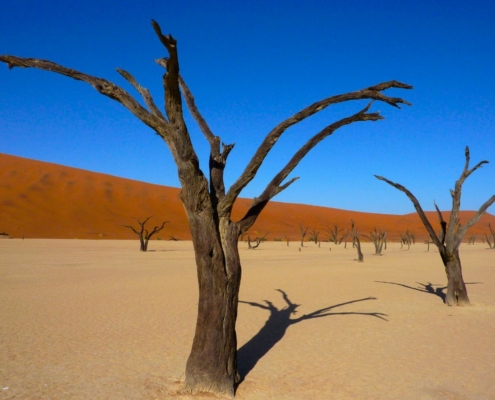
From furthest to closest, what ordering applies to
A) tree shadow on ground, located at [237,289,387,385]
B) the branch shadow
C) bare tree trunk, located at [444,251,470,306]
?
the branch shadow < bare tree trunk, located at [444,251,470,306] < tree shadow on ground, located at [237,289,387,385]

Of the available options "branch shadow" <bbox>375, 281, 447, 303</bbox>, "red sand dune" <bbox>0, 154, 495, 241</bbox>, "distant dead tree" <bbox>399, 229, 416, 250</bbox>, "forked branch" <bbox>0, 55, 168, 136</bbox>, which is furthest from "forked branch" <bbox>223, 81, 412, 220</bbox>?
"red sand dune" <bbox>0, 154, 495, 241</bbox>

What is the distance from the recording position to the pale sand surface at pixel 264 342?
16.9 ft

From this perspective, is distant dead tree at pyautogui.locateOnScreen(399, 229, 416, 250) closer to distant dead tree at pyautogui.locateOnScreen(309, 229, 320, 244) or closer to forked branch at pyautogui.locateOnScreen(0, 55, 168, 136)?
distant dead tree at pyautogui.locateOnScreen(309, 229, 320, 244)

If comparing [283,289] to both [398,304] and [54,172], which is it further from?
[54,172]

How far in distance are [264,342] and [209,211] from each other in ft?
11.3

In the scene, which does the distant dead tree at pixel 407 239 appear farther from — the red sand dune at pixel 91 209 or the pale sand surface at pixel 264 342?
the pale sand surface at pixel 264 342

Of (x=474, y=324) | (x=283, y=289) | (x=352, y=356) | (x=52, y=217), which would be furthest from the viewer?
(x=52, y=217)

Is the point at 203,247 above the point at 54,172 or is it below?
below

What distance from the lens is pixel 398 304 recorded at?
10.9 meters

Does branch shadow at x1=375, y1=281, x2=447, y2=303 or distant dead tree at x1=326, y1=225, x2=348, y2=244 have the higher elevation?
distant dead tree at x1=326, y1=225, x2=348, y2=244

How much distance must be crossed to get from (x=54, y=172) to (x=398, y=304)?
79219 mm

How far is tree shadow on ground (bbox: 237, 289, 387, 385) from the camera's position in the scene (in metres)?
6.25

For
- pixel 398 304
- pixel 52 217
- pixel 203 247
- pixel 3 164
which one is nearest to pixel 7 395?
pixel 203 247

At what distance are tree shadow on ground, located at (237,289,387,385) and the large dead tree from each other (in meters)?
0.70
